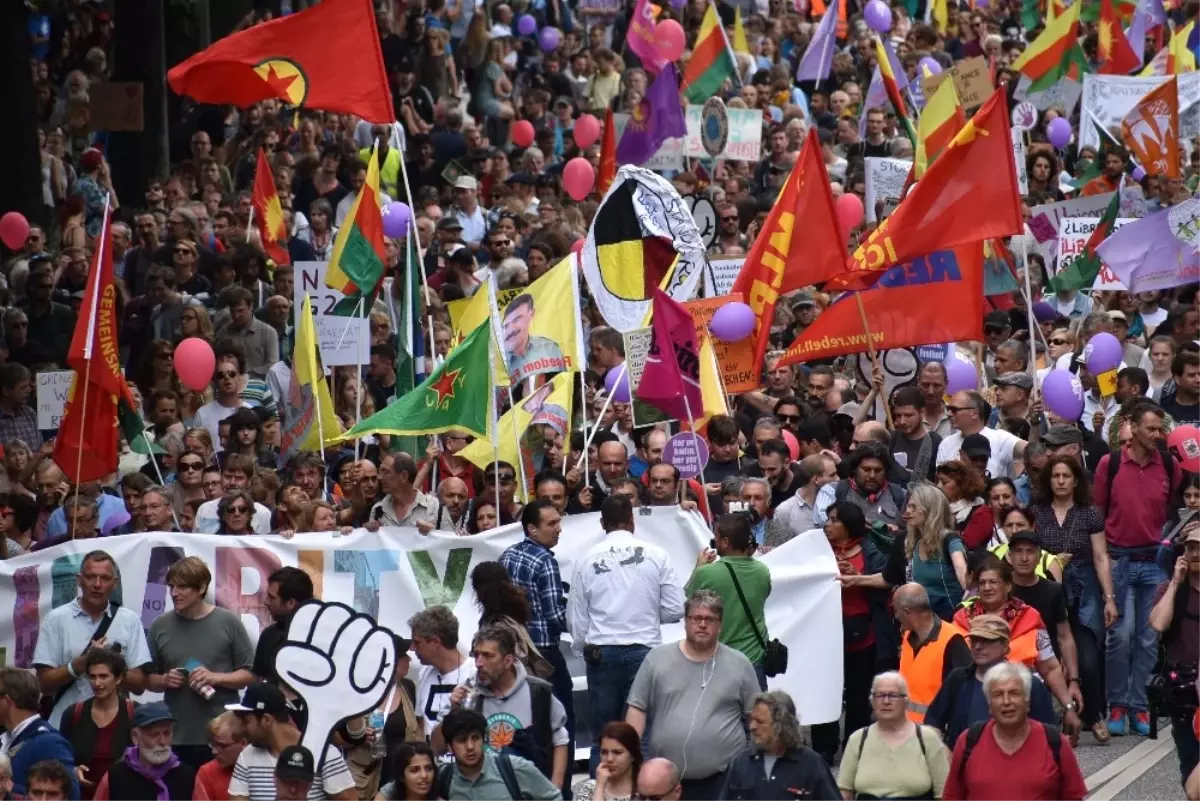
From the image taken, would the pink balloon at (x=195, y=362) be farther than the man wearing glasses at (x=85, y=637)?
Yes

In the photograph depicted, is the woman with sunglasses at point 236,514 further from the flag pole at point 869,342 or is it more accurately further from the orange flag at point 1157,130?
the orange flag at point 1157,130

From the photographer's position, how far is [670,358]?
15461mm

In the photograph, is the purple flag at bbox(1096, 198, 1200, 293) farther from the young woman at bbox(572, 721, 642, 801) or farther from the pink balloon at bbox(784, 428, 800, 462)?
the young woman at bbox(572, 721, 642, 801)

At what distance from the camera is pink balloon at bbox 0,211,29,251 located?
74.9ft

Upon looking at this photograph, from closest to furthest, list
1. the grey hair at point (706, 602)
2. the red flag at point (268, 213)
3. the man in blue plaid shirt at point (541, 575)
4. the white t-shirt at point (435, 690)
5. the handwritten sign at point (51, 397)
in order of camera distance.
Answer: the white t-shirt at point (435, 690) → the grey hair at point (706, 602) → the man in blue plaid shirt at point (541, 575) → the handwritten sign at point (51, 397) → the red flag at point (268, 213)

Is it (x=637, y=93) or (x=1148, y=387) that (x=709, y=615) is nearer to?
(x=1148, y=387)

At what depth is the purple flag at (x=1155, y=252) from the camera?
18.4 meters

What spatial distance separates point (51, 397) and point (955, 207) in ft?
18.5

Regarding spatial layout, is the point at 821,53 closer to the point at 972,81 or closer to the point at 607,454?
the point at 972,81

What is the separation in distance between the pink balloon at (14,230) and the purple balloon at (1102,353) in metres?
9.62

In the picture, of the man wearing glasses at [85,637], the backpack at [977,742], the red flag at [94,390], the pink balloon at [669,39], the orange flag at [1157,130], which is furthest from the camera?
the pink balloon at [669,39]

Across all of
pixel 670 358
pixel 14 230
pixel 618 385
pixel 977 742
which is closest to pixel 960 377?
pixel 618 385

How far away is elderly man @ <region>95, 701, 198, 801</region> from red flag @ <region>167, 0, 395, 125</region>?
639 cm

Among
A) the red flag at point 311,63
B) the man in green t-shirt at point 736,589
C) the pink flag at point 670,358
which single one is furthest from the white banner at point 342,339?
the man in green t-shirt at point 736,589
